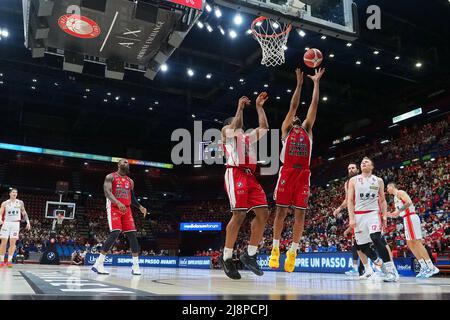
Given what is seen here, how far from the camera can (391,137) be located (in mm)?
27109

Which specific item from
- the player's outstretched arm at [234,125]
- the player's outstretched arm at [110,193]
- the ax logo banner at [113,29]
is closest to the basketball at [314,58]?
the player's outstretched arm at [234,125]

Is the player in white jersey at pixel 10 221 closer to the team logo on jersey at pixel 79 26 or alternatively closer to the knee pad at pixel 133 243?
the knee pad at pixel 133 243

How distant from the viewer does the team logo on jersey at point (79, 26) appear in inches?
312

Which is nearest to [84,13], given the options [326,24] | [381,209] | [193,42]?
[326,24]

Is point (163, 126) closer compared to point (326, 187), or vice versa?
point (326, 187)

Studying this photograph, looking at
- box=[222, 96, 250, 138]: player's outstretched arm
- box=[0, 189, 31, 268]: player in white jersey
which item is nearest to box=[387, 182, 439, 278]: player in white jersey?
box=[222, 96, 250, 138]: player's outstretched arm

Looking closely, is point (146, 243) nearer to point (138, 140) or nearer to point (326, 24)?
point (138, 140)

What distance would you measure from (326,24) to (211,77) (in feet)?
42.9

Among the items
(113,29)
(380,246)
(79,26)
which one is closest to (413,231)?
(380,246)

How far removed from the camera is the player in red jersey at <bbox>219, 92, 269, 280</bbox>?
5359 mm

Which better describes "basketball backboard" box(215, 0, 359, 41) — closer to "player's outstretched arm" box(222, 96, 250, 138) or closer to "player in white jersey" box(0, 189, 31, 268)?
"player's outstretched arm" box(222, 96, 250, 138)
